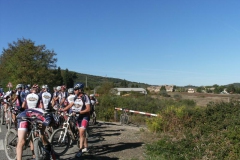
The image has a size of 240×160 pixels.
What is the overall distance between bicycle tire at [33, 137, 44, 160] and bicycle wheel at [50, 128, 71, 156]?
4.88 feet

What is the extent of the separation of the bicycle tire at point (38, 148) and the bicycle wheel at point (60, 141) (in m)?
1.49

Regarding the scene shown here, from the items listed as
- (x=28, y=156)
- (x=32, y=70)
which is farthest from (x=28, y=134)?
(x=32, y=70)

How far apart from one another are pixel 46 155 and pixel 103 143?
13.5 feet

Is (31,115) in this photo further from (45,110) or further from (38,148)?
(38,148)

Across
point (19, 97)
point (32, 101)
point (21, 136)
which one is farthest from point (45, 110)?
point (19, 97)

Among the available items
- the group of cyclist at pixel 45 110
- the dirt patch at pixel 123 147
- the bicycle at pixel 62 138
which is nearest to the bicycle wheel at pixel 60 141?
the bicycle at pixel 62 138

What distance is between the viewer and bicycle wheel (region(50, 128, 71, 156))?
7.70 meters

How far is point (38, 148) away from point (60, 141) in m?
1.76

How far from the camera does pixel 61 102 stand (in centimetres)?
1209

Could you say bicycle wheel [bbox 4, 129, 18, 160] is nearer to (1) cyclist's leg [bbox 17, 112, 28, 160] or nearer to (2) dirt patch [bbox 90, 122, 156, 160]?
(1) cyclist's leg [bbox 17, 112, 28, 160]

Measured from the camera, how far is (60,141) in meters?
7.80

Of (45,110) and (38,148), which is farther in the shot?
(45,110)

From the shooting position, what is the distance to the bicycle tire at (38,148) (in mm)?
5980

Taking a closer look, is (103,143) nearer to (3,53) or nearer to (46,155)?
(46,155)
